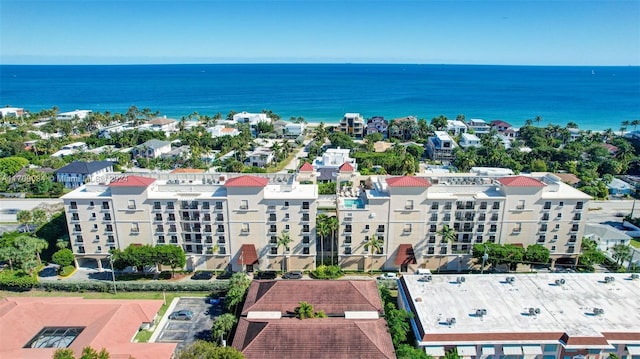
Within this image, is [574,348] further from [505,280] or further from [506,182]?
[506,182]

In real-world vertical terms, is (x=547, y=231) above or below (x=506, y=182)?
below

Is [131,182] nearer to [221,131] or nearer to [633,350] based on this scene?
[633,350]

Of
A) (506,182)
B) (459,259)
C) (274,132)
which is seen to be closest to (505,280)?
(459,259)

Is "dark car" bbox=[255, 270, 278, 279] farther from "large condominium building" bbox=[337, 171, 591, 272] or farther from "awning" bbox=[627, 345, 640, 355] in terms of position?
"awning" bbox=[627, 345, 640, 355]

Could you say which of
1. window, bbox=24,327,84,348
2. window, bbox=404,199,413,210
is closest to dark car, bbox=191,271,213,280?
window, bbox=24,327,84,348

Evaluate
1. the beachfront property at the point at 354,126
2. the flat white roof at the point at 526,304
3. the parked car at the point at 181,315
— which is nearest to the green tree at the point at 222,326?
the parked car at the point at 181,315

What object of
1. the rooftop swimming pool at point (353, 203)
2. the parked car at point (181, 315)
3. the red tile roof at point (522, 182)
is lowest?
the parked car at point (181, 315)

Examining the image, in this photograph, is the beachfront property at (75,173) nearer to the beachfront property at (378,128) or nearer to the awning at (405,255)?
the awning at (405,255)
